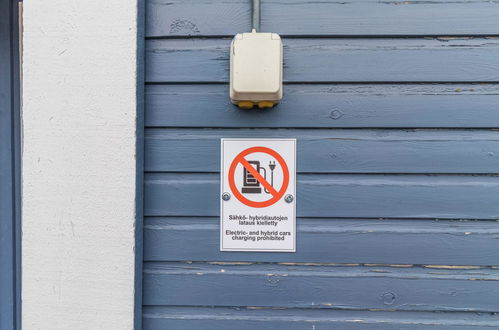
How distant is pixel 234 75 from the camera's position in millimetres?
1346

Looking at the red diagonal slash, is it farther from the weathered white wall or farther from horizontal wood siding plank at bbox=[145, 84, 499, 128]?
Answer: the weathered white wall

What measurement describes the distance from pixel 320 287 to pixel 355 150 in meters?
0.57

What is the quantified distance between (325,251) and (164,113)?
0.86m

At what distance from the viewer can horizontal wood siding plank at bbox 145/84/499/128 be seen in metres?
1.47

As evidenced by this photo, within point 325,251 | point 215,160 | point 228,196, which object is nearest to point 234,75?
point 215,160

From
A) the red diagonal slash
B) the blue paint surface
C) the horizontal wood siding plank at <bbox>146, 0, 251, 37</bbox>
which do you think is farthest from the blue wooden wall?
the blue paint surface

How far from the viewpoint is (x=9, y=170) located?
5.27 feet

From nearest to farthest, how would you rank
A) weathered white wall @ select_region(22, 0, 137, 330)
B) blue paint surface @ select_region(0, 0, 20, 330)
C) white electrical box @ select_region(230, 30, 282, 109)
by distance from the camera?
white electrical box @ select_region(230, 30, 282, 109) → weathered white wall @ select_region(22, 0, 137, 330) → blue paint surface @ select_region(0, 0, 20, 330)

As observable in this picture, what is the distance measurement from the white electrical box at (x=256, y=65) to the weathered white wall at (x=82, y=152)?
42 centimetres

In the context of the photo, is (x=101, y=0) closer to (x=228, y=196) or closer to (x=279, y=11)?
(x=279, y=11)

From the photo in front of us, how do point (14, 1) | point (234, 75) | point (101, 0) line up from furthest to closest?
point (14, 1) < point (101, 0) < point (234, 75)

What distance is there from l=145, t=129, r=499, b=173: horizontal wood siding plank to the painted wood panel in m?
0.40

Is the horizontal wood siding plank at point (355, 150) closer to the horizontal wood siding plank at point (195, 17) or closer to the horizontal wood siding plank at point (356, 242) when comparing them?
the horizontal wood siding plank at point (356, 242)

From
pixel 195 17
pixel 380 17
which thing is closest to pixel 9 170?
pixel 195 17
